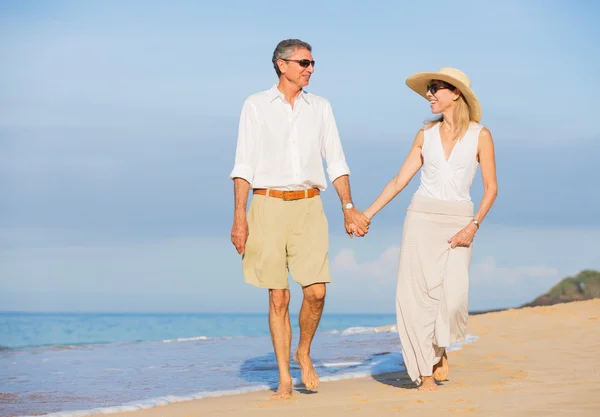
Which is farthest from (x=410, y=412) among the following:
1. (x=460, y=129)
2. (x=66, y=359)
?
(x=66, y=359)

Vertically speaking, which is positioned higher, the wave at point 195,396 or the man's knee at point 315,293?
the man's knee at point 315,293

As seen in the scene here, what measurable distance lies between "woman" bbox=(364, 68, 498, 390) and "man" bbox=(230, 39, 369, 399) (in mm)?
696

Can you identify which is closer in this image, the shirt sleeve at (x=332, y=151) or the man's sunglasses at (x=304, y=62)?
the man's sunglasses at (x=304, y=62)

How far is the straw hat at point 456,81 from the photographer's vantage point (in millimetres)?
6668

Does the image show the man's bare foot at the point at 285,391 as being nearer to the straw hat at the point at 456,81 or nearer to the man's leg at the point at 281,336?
the man's leg at the point at 281,336

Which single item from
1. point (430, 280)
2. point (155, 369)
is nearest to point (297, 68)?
point (430, 280)

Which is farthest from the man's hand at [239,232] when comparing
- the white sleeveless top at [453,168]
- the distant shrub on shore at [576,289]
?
the distant shrub on shore at [576,289]

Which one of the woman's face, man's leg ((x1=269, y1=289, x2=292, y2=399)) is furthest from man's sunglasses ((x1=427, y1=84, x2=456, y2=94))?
man's leg ((x1=269, y1=289, x2=292, y2=399))

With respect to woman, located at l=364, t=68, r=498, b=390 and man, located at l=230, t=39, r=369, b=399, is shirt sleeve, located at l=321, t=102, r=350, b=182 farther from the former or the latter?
woman, located at l=364, t=68, r=498, b=390

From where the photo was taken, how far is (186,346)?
44.1 feet

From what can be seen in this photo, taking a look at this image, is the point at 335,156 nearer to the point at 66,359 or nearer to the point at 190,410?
the point at 190,410

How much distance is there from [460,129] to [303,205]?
1.34 m

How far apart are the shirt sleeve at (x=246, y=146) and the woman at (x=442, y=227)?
1.28 m

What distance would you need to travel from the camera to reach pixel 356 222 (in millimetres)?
6914
